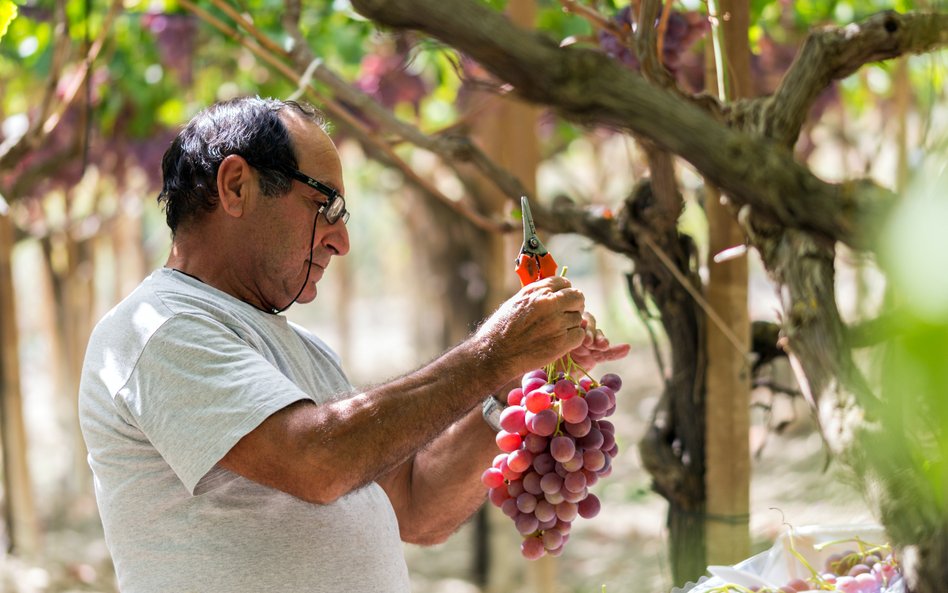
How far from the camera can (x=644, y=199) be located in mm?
2104

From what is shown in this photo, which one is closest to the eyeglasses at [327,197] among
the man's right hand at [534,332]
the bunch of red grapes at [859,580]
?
the man's right hand at [534,332]

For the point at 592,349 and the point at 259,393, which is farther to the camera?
the point at 592,349

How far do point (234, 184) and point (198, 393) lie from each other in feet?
1.44

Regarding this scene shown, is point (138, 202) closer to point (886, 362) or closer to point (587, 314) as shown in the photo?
point (587, 314)

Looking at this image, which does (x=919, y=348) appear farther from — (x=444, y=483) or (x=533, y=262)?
(x=444, y=483)

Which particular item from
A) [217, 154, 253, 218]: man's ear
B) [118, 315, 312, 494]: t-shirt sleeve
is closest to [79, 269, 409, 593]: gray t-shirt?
[118, 315, 312, 494]: t-shirt sleeve

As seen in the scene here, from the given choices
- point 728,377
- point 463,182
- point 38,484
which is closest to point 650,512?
point 463,182

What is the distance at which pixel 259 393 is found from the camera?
58.3 inches

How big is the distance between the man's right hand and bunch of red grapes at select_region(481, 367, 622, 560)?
0.10 meters

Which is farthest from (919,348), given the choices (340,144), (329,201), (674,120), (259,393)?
(340,144)

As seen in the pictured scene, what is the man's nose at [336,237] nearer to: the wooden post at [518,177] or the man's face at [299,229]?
the man's face at [299,229]

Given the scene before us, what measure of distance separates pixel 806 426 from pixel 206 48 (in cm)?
568

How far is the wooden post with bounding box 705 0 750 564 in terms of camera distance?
2.16 meters

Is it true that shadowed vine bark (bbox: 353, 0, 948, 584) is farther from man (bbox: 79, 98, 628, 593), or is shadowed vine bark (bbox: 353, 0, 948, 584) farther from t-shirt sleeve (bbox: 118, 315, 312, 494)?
t-shirt sleeve (bbox: 118, 315, 312, 494)
